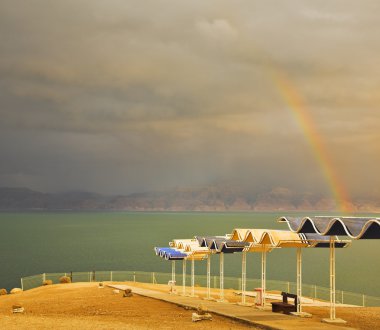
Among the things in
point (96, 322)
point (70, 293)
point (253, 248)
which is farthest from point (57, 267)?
point (96, 322)

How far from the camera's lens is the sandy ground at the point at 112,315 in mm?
20672

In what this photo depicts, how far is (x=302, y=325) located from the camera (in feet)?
67.1

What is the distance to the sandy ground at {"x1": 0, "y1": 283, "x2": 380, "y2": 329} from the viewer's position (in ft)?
67.8

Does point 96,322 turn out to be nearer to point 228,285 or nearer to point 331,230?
point 331,230

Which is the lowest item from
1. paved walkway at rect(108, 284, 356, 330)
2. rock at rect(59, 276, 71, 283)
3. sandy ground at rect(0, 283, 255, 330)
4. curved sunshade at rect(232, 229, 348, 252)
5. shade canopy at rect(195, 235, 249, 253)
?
rock at rect(59, 276, 71, 283)

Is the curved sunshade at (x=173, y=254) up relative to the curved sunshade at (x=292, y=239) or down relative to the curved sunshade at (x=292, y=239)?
down

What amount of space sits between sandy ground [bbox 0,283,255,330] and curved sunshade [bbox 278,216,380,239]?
450 centimetres

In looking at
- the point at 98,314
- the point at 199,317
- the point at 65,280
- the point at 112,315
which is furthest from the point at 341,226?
the point at 65,280

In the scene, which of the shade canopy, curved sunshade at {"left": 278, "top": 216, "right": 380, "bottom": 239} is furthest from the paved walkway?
the shade canopy

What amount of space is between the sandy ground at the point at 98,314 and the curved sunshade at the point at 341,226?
4.50m

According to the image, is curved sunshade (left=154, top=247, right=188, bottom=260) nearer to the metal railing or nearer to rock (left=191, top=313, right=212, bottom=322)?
the metal railing

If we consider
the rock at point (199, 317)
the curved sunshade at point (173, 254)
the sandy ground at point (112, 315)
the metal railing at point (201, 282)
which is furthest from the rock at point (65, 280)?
the rock at point (199, 317)

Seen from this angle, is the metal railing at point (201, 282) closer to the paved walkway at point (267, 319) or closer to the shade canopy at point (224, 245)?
the shade canopy at point (224, 245)

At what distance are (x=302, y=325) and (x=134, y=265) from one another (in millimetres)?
89339
